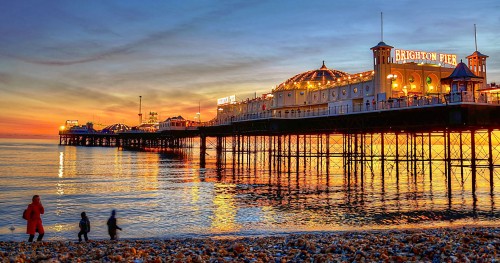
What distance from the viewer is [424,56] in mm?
57281

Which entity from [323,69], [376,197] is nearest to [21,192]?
[376,197]

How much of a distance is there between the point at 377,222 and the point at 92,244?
14842mm

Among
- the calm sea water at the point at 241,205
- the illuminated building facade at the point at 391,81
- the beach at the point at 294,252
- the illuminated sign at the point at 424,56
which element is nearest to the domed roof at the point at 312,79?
the illuminated building facade at the point at 391,81

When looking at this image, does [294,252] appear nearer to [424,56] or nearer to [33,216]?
[33,216]

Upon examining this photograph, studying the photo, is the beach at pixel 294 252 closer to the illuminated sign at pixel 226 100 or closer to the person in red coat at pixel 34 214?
the person in red coat at pixel 34 214

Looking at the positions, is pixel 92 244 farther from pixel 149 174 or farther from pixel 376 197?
pixel 149 174

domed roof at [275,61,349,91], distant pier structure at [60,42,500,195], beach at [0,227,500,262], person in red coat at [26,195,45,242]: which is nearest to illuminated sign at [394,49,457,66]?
distant pier structure at [60,42,500,195]

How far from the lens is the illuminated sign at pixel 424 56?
55650mm

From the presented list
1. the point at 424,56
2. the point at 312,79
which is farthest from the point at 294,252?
the point at 312,79

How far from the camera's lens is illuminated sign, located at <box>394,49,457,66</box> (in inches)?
2191

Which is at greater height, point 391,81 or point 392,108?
point 391,81

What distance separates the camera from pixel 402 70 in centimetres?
5506

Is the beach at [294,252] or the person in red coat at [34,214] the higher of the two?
the person in red coat at [34,214]

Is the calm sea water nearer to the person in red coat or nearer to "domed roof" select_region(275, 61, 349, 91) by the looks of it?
the person in red coat
